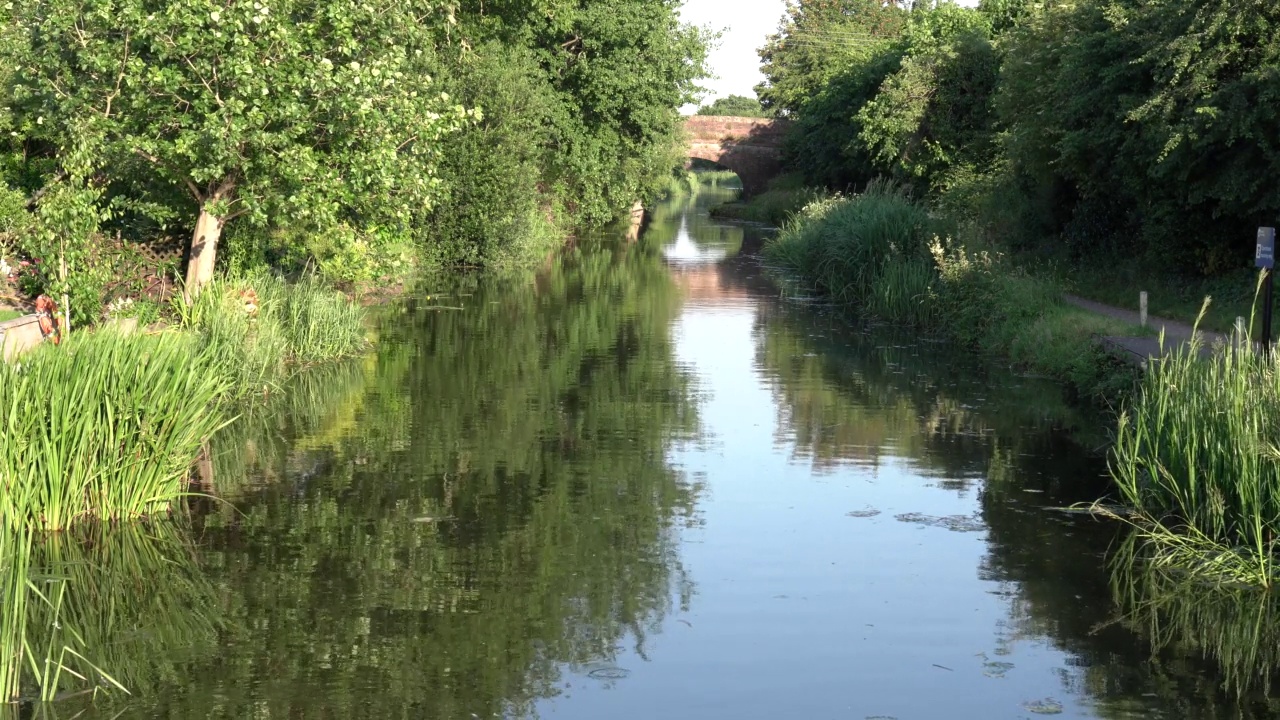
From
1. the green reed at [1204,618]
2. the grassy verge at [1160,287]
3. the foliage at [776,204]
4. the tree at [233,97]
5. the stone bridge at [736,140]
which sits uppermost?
the stone bridge at [736,140]

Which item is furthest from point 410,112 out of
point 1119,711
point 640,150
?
point 640,150

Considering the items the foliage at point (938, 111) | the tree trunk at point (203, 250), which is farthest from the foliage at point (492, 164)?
the foliage at point (938, 111)

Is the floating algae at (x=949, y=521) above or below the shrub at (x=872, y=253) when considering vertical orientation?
below

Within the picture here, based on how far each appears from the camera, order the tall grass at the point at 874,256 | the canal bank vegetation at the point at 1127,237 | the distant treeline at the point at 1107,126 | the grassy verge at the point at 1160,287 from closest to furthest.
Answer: the canal bank vegetation at the point at 1127,237 < the distant treeline at the point at 1107,126 < the grassy verge at the point at 1160,287 < the tall grass at the point at 874,256

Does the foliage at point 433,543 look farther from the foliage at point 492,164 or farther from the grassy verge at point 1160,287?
the foliage at point 492,164

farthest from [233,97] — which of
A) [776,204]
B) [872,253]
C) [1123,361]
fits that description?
[776,204]

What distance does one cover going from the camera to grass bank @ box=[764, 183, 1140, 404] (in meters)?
19.5

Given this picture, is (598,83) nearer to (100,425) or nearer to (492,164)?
(492,164)

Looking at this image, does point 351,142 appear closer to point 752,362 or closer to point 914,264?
point 752,362

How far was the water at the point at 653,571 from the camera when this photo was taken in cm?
842

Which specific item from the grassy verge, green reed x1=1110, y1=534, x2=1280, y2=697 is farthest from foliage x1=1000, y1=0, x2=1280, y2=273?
green reed x1=1110, y1=534, x2=1280, y2=697

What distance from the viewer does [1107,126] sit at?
22.8m

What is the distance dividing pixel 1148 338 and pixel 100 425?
13708mm

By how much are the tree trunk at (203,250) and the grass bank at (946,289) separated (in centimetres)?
1167
